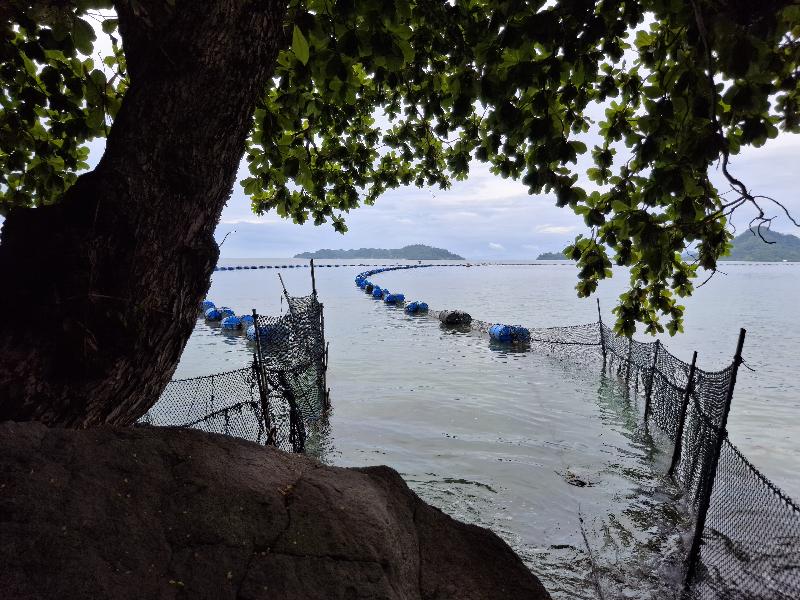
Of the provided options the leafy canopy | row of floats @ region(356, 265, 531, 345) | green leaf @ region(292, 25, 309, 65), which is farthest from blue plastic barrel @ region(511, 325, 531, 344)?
green leaf @ region(292, 25, 309, 65)

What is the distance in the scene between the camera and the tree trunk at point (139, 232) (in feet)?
7.12

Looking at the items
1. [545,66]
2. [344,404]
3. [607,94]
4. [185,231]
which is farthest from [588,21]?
[344,404]

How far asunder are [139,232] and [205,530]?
1627 millimetres

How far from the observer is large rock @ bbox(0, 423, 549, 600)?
1936mm

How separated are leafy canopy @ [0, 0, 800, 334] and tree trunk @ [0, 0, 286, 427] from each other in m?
0.38

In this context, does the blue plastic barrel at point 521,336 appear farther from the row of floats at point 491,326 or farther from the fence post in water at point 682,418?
the fence post in water at point 682,418

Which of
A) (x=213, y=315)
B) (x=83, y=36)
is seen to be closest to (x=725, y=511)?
(x=83, y=36)

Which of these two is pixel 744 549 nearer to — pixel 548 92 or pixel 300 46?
pixel 548 92

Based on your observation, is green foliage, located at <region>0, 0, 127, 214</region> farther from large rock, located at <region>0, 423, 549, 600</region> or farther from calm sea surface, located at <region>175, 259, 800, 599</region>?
calm sea surface, located at <region>175, 259, 800, 599</region>

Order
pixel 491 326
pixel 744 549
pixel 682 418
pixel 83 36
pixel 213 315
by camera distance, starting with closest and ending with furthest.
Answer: pixel 83 36, pixel 744 549, pixel 682 418, pixel 491 326, pixel 213 315

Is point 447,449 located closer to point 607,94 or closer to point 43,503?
point 607,94

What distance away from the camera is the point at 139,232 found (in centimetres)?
236

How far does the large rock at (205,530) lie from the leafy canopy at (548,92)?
2.19 metres

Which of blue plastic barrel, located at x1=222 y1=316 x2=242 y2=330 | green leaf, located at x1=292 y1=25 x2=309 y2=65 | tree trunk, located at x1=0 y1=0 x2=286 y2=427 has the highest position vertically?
green leaf, located at x1=292 y1=25 x2=309 y2=65
